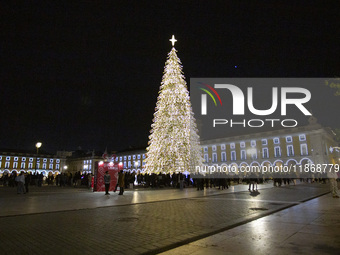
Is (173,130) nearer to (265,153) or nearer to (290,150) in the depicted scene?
(290,150)

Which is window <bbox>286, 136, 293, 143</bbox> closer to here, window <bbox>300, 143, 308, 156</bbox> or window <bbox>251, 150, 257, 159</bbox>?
window <bbox>300, 143, 308, 156</bbox>

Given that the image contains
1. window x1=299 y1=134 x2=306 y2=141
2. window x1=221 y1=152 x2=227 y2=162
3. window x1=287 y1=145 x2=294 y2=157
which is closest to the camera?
window x1=299 y1=134 x2=306 y2=141

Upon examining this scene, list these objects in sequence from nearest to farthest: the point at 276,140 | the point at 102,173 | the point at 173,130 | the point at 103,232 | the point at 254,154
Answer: the point at 103,232 → the point at 102,173 → the point at 173,130 → the point at 276,140 → the point at 254,154

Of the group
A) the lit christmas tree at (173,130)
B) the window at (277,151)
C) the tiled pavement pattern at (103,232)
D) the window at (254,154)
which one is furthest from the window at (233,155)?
the tiled pavement pattern at (103,232)

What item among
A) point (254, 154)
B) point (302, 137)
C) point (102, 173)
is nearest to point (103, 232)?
point (102, 173)

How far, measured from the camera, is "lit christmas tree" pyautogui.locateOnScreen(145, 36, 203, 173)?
25.4 metres

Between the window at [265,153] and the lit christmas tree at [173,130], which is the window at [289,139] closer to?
the window at [265,153]

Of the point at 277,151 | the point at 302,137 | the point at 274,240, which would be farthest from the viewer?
the point at 277,151

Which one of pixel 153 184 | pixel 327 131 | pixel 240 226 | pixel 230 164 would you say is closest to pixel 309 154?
pixel 327 131

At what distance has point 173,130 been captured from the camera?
25703 mm

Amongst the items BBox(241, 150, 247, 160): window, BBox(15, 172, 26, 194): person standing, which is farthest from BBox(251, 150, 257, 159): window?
BBox(15, 172, 26, 194): person standing

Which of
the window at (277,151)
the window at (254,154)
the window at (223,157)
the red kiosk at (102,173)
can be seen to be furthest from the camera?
the window at (223,157)

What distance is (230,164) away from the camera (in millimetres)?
89188

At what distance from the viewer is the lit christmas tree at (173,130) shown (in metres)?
25.4
